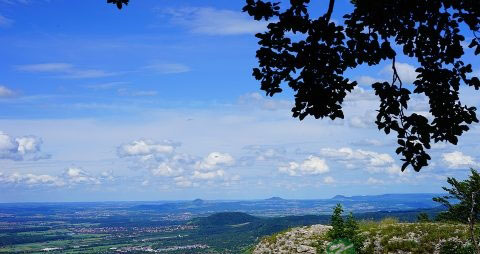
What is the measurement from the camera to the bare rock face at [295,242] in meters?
30.9

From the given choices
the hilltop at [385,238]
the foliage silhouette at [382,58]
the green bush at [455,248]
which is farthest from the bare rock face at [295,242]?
the foliage silhouette at [382,58]

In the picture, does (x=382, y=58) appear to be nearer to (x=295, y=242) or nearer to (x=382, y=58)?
(x=382, y=58)

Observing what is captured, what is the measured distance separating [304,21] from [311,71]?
808mm

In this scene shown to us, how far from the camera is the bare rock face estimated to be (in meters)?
30.9

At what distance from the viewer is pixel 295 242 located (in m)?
31.8

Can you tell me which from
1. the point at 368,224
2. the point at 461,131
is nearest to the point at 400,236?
the point at 368,224

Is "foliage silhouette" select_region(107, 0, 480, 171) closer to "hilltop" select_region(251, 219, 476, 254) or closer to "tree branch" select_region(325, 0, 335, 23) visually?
"tree branch" select_region(325, 0, 335, 23)

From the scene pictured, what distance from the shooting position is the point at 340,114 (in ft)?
25.0

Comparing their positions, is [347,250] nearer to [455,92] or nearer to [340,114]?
[340,114]

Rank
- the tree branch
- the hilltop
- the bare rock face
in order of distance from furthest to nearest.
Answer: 1. the bare rock face
2. the hilltop
3. the tree branch

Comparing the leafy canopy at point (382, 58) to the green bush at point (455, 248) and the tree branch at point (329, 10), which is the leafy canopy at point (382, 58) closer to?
the tree branch at point (329, 10)

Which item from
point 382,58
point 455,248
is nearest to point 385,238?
point 455,248

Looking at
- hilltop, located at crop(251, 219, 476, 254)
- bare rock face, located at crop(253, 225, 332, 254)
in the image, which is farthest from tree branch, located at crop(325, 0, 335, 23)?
bare rock face, located at crop(253, 225, 332, 254)

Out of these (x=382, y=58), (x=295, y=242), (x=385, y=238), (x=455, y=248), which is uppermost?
(x=382, y=58)
